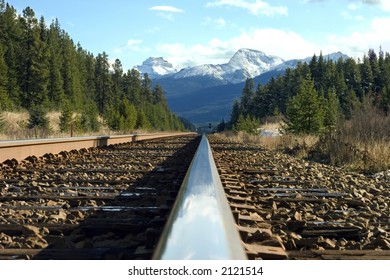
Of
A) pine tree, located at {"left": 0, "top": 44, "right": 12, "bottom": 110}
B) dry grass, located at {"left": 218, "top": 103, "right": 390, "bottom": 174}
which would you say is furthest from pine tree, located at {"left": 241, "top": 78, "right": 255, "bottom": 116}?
dry grass, located at {"left": 218, "top": 103, "right": 390, "bottom": 174}

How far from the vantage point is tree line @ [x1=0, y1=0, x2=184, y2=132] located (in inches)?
2089

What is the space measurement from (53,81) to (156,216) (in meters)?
68.8

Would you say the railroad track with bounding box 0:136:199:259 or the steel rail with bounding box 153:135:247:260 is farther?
the railroad track with bounding box 0:136:199:259

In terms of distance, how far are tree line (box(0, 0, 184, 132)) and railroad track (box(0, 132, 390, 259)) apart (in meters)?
33.9

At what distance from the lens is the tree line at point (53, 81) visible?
5306 cm

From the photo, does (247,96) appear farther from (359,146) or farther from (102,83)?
(359,146)

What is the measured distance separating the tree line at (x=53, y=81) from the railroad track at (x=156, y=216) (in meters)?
33.9

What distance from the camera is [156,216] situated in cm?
330

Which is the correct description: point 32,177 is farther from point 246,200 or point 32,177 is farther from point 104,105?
point 104,105

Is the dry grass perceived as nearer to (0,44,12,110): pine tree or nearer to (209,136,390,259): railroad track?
(209,136,390,259): railroad track

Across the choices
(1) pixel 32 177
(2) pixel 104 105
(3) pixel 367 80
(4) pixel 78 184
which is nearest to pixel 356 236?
(4) pixel 78 184

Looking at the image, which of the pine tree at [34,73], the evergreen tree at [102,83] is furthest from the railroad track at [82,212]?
the evergreen tree at [102,83]

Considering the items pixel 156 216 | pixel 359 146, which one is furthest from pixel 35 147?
pixel 359 146
